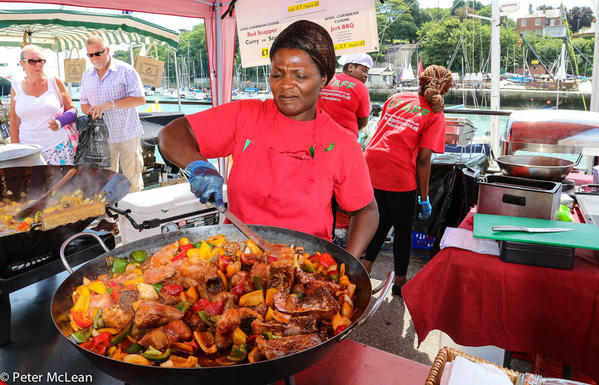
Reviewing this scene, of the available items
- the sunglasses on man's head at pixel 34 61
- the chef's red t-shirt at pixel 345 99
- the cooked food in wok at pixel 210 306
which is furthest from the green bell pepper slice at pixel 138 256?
the sunglasses on man's head at pixel 34 61

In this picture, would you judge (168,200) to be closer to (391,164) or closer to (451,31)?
(391,164)

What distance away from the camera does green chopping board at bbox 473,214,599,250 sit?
69.7 inches

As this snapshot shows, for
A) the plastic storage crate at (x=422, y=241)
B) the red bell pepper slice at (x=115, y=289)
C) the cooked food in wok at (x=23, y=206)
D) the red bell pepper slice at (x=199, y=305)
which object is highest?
the cooked food in wok at (x=23, y=206)

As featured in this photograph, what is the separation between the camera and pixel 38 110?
4559 millimetres

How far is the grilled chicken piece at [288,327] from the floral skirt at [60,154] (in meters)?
4.67

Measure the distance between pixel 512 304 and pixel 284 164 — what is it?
137cm

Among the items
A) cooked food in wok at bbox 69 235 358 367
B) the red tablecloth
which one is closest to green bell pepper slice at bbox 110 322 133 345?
cooked food in wok at bbox 69 235 358 367

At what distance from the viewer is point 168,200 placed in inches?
129

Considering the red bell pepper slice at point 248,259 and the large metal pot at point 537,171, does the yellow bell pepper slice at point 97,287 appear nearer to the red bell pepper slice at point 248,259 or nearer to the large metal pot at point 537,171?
Answer: the red bell pepper slice at point 248,259

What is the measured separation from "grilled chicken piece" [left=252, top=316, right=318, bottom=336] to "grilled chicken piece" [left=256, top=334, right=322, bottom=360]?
4 centimetres

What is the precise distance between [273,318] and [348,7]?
11.3 feet

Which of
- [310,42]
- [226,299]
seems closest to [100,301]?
[226,299]

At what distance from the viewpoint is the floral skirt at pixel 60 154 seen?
4.68 meters

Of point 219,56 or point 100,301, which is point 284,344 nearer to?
point 100,301
